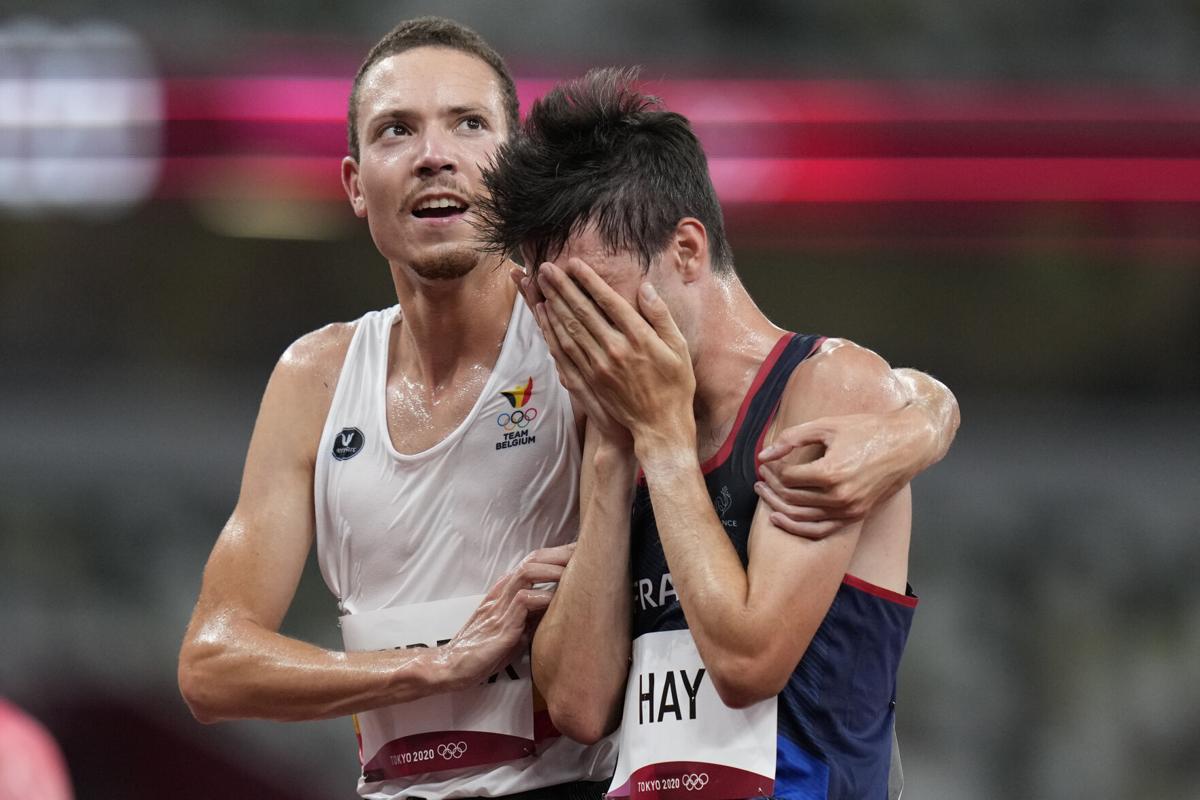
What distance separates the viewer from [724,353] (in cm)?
230

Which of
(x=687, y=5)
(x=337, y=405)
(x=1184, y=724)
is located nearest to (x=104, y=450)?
(x=687, y=5)

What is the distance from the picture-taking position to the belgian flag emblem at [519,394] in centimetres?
277

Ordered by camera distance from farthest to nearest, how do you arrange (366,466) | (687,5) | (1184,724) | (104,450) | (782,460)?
(687,5)
(104,450)
(1184,724)
(366,466)
(782,460)

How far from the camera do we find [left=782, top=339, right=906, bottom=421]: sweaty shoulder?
2160mm

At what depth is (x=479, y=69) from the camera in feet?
9.47

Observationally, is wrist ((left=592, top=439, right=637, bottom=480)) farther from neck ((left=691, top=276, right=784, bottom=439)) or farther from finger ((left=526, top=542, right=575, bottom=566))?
finger ((left=526, top=542, right=575, bottom=566))

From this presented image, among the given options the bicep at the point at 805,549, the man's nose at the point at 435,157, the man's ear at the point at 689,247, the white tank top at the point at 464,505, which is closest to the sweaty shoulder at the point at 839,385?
the bicep at the point at 805,549

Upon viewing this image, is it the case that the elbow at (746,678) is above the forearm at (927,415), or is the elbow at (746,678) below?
below

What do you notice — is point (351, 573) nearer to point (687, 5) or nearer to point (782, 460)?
point (782, 460)

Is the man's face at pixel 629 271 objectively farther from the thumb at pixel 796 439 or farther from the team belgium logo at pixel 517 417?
the team belgium logo at pixel 517 417

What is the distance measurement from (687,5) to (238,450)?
3164 mm

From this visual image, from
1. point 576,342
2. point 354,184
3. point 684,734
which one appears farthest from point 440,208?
point 684,734

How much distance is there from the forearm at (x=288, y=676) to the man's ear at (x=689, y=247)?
0.83 metres

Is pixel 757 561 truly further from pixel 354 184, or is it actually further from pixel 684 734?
pixel 354 184
